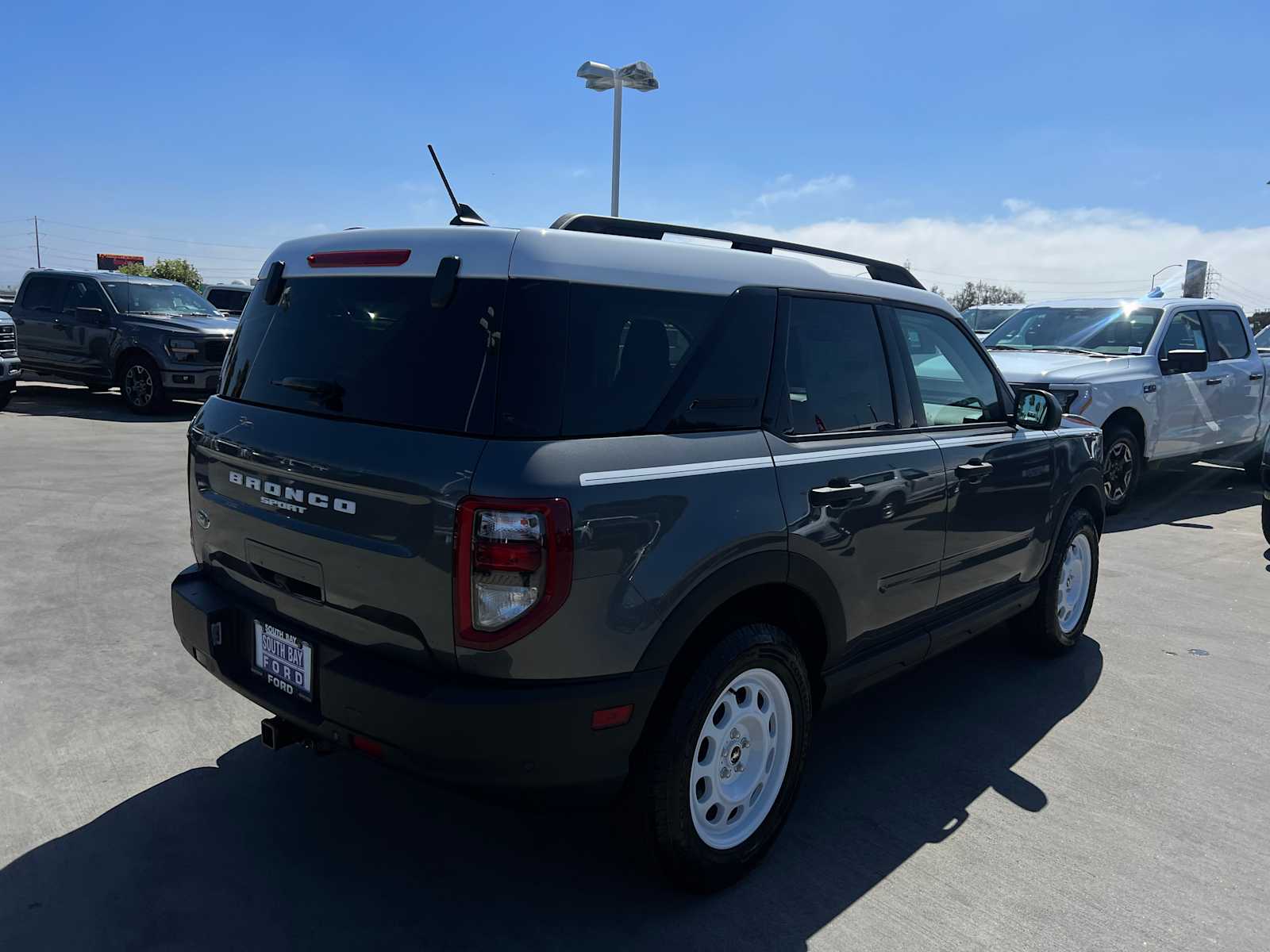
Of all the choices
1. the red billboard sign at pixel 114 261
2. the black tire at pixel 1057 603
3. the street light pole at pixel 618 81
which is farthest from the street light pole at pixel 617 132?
the red billboard sign at pixel 114 261

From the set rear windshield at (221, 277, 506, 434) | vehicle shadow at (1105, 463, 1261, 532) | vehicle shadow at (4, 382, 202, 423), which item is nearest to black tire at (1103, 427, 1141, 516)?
vehicle shadow at (1105, 463, 1261, 532)

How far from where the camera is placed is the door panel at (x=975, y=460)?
371 centimetres

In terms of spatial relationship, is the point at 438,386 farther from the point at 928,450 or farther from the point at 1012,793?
the point at 1012,793

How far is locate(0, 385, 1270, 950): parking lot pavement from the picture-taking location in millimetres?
2641

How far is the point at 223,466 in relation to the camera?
9.82 feet

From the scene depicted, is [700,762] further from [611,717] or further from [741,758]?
[611,717]

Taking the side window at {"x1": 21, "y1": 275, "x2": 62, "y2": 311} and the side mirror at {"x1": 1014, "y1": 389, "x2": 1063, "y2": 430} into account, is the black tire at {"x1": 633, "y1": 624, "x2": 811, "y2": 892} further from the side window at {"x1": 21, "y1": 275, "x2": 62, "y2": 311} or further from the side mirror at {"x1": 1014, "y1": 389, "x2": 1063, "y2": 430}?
the side window at {"x1": 21, "y1": 275, "x2": 62, "y2": 311}

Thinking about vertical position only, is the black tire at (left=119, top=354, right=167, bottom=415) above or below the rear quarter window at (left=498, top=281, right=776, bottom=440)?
below

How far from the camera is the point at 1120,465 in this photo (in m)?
8.29

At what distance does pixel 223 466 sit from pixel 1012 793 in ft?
10.2

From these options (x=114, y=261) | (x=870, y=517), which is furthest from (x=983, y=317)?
(x=114, y=261)

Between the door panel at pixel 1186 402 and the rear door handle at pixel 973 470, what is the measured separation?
18.8 ft

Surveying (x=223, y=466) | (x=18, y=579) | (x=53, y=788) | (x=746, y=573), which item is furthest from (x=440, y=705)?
(x=18, y=579)

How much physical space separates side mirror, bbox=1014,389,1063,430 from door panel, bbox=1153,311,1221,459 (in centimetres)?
508
